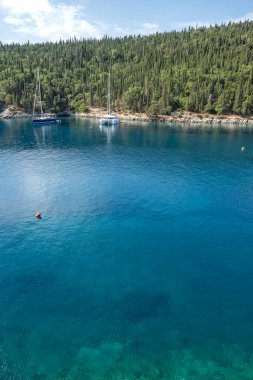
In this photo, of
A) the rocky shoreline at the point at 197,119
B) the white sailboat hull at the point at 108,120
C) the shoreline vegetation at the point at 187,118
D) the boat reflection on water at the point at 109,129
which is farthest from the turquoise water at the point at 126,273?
the shoreline vegetation at the point at 187,118

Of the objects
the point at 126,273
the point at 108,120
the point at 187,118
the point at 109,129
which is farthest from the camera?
the point at 187,118

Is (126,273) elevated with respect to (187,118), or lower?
lower

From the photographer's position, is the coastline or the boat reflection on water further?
the coastline

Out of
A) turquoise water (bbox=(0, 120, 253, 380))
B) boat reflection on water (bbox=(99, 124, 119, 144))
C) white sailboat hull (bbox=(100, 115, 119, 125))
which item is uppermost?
white sailboat hull (bbox=(100, 115, 119, 125))

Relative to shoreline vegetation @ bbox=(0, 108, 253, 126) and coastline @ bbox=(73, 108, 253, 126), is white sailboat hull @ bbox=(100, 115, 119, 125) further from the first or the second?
coastline @ bbox=(73, 108, 253, 126)

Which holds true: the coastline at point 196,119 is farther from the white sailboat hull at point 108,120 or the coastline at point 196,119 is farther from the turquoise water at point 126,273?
the turquoise water at point 126,273

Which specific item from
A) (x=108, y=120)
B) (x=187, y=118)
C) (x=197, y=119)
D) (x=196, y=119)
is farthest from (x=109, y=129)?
(x=197, y=119)

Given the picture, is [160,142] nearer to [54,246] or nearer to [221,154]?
[221,154]

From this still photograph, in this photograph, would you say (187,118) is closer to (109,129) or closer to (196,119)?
(196,119)

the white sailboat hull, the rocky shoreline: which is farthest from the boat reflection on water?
the rocky shoreline

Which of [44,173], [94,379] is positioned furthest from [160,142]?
[94,379]
